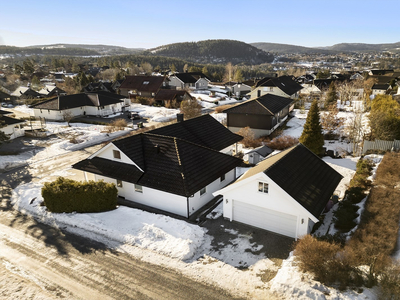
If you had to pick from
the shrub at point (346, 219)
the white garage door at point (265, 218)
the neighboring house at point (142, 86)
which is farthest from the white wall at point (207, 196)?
the neighboring house at point (142, 86)

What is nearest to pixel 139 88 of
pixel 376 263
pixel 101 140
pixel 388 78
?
pixel 101 140

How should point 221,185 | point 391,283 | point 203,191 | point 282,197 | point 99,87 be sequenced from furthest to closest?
point 99,87
point 221,185
point 203,191
point 282,197
point 391,283

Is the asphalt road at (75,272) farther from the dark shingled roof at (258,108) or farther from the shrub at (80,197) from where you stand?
the dark shingled roof at (258,108)

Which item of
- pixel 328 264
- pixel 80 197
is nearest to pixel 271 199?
pixel 328 264

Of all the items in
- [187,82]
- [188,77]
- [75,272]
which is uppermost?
[188,77]

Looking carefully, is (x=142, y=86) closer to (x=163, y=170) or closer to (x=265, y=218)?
(x=163, y=170)

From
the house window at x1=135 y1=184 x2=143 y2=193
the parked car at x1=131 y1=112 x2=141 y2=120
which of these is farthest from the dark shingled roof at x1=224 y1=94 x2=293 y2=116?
the house window at x1=135 y1=184 x2=143 y2=193
